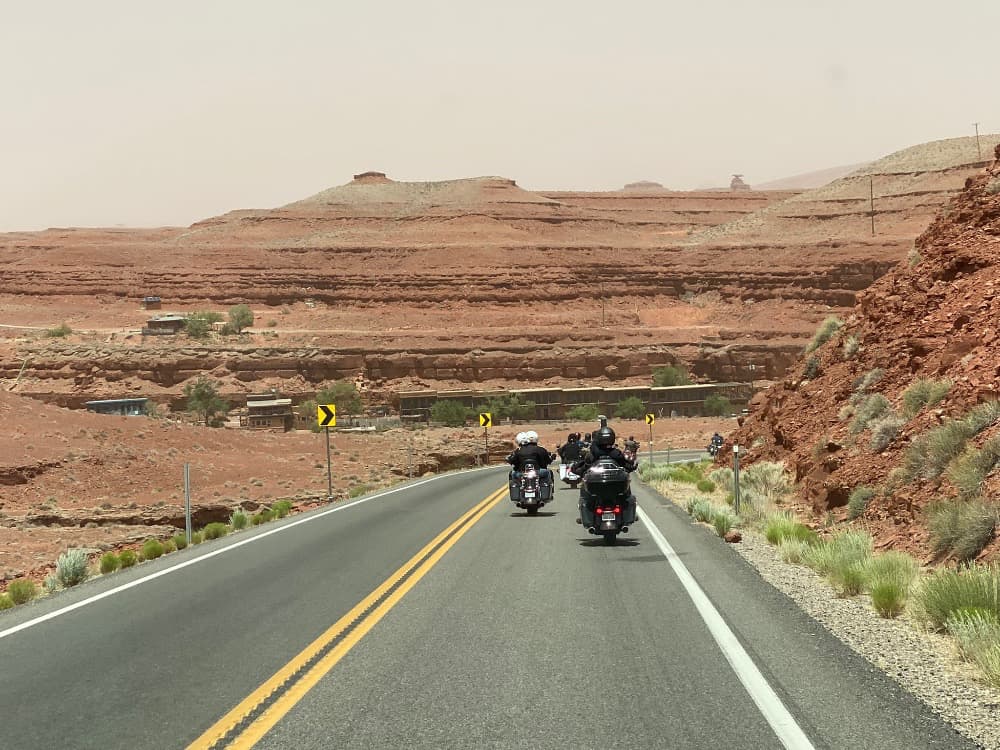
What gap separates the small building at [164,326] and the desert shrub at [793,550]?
104569 mm

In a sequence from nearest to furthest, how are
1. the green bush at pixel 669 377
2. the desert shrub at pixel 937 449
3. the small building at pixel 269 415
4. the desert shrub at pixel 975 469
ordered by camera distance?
1. the desert shrub at pixel 975 469
2. the desert shrub at pixel 937 449
3. the small building at pixel 269 415
4. the green bush at pixel 669 377

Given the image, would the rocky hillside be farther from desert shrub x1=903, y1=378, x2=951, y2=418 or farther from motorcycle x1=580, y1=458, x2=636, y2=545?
motorcycle x1=580, y1=458, x2=636, y2=545

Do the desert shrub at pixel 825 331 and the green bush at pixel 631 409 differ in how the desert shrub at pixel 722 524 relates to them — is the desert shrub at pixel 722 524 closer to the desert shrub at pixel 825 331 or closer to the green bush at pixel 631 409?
the desert shrub at pixel 825 331

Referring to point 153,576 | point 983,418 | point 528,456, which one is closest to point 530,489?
point 528,456

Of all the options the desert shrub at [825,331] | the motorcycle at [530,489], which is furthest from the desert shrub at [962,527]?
the desert shrub at [825,331]

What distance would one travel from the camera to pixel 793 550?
45.0 feet

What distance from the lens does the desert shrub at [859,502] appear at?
1544cm

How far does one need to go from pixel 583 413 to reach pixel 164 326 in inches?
1956

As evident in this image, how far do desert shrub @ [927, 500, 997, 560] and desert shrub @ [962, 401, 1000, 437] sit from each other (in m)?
1.64

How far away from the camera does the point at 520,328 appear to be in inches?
4400

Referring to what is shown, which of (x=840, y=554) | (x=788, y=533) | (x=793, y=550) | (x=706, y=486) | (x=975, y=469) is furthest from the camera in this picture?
(x=706, y=486)

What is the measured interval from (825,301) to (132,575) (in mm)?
114192

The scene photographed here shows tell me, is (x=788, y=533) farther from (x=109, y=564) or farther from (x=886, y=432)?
(x=109, y=564)

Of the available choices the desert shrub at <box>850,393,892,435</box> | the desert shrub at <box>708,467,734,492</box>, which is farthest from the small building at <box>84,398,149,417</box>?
the desert shrub at <box>850,393,892,435</box>
